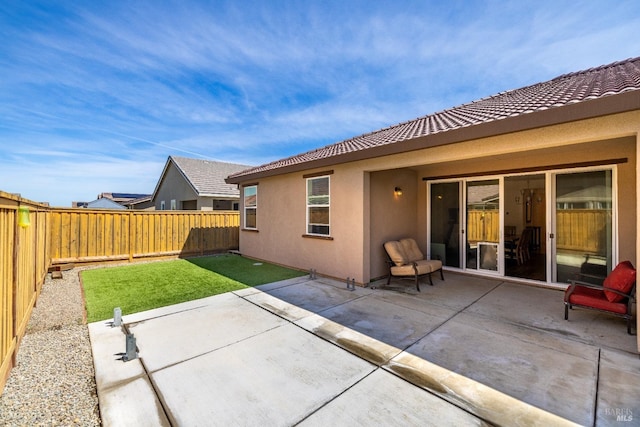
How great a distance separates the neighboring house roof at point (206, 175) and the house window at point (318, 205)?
10789mm

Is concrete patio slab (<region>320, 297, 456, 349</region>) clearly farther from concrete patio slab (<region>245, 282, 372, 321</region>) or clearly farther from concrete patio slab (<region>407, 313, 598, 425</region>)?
concrete patio slab (<region>245, 282, 372, 321</region>)

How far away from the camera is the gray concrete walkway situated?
8.06ft

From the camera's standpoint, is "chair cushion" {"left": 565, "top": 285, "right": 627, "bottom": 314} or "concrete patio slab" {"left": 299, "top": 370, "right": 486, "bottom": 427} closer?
"concrete patio slab" {"left": 299, "top": 370, "right": 486, "bottom": 427}

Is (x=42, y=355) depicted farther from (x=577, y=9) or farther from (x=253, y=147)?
(x=253, y=147)

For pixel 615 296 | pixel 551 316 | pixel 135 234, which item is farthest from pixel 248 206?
pixel 615 296

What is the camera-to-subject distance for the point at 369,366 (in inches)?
126

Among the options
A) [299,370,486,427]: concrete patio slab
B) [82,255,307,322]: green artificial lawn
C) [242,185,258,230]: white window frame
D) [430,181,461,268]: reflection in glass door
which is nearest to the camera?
[299,370,486,427]: concrete patio slab

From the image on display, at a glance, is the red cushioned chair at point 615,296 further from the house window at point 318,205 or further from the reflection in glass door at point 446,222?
the house window at point 318,205

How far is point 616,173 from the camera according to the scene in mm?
5633

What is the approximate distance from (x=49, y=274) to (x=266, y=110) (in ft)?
39.2

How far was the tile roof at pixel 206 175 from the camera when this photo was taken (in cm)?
1722

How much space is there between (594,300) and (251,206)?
9.80m

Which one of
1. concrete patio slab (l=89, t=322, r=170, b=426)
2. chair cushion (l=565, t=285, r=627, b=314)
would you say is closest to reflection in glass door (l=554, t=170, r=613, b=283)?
chair cushion (l=565, t=285, r=627, b=314)

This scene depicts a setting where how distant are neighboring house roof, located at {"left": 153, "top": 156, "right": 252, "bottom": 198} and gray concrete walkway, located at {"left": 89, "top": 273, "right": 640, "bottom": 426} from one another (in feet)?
42.5
